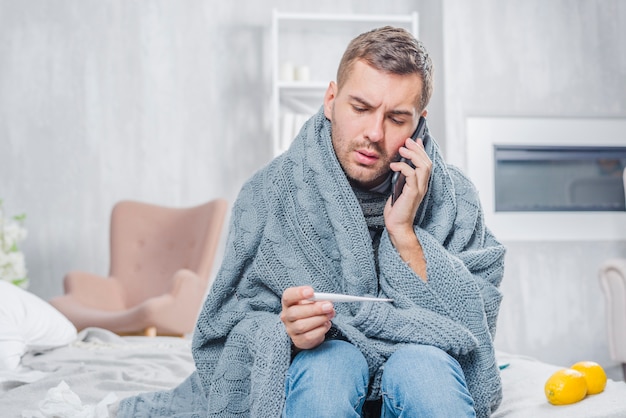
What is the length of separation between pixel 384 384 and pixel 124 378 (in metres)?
1.11

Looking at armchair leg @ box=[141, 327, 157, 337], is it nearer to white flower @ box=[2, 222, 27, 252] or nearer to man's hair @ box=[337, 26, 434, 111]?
white flower @ box=[2, 222, 27, 252]

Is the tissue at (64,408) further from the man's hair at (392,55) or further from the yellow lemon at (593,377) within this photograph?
the yellow lemon at (593,377)

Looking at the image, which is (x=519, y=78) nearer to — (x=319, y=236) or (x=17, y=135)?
(x=17, y=135)

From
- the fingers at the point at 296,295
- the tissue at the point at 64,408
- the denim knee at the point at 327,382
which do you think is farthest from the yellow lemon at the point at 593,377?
the tissue at the point at 64,408

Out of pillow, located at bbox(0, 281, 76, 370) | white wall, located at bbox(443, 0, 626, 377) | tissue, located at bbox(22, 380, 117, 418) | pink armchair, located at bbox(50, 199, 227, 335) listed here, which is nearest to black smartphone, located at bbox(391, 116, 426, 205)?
tissue, located at bbox(22, 380, 117, 418)

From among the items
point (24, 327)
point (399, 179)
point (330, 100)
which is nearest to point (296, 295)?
point (399, 179)

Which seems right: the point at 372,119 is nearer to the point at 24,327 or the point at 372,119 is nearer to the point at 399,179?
the point at 399,179

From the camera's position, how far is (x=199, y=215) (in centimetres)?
407

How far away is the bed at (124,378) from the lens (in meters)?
1.50

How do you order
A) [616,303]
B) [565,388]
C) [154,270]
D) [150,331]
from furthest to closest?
[154,270]
[150,331]
[616,303]
[565,388]

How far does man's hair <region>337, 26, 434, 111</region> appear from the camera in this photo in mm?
1416

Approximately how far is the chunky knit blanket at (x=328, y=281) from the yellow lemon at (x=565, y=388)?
176 millimetres

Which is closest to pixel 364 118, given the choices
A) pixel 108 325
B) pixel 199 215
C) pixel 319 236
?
pixel 319 236

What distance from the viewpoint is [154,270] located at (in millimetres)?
4059
